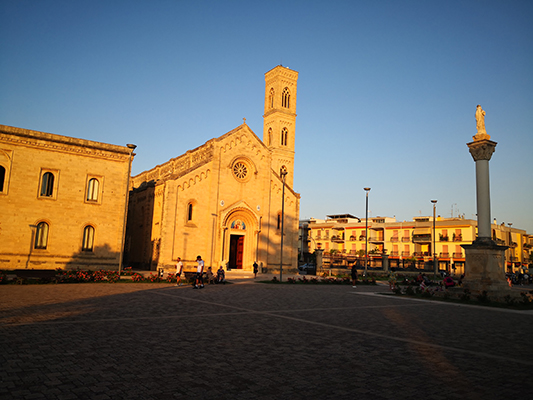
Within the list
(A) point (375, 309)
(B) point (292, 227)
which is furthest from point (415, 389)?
(B) point (292, 227)

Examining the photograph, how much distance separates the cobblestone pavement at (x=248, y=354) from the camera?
606 centimetres

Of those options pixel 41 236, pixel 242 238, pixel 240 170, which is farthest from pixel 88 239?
pixel 240 170

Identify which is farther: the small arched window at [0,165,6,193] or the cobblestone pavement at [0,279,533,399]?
the small arched window at [0,165,6,193]

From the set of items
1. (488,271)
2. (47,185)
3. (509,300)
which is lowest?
(509,300)

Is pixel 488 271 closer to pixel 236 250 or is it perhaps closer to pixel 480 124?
pixel 480 124

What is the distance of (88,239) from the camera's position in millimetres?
32906

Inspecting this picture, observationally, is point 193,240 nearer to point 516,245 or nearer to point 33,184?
point 33,184

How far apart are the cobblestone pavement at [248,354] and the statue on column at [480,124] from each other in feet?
41.0

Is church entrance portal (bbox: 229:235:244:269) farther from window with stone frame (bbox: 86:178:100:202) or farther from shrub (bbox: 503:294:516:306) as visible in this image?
shrub (bbox: 503:294:516:306)

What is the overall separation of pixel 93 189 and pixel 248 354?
29.3 metres

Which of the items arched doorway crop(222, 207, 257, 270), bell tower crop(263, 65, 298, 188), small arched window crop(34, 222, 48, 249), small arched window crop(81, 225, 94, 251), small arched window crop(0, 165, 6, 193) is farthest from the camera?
bell tower crop(263, 65, 298, 188)

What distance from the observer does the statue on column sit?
23533 millimetres

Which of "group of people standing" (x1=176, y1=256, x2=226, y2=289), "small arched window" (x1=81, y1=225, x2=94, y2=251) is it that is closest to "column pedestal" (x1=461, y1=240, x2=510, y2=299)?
"group of people standing" (x1=176, y1=256, x2=226, y2=289)

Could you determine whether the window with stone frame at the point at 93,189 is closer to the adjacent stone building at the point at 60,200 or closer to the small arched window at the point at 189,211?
the adjacent stone building at the point at 60,200
